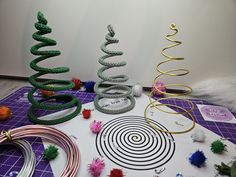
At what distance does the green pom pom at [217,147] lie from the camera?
31.9 inches

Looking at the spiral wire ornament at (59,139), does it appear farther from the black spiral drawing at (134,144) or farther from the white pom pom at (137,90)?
the white pom pom at (137,90)

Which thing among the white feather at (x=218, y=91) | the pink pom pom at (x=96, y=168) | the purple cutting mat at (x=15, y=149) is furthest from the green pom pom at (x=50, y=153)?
the white feather at (x=218, y=91)

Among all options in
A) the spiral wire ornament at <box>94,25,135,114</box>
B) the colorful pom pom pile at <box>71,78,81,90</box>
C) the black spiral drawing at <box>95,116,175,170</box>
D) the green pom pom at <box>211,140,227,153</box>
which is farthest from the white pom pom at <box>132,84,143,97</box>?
the green pom pom at <box>211,140,227,153</box>

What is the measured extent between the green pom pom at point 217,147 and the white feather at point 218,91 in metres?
0.39

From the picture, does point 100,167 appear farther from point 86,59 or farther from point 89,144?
point 86,59

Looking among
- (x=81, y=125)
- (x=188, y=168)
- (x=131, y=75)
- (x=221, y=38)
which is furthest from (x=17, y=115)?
(x=221, y=38)

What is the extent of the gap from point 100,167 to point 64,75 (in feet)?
2.85

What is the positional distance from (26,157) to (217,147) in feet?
2.47

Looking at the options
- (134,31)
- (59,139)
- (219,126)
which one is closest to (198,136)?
(219,126)

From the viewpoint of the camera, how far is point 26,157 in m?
0.77

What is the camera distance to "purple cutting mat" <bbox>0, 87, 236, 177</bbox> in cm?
75

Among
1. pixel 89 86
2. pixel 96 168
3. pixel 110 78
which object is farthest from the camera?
pixel 89 86

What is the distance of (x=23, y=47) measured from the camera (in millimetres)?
1390

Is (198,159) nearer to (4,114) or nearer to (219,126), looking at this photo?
(219,126)
